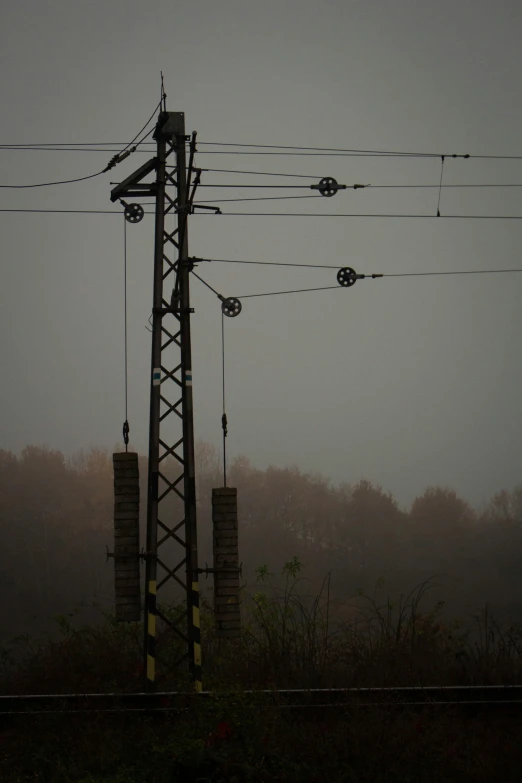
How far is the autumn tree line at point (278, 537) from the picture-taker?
144ft

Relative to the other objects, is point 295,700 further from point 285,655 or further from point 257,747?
point 257,747

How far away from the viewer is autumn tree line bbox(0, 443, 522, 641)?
43875mm

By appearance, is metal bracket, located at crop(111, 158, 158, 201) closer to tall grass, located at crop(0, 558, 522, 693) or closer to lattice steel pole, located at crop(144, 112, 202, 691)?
lattice steel pole, located at crop(144, 112, 202, 691)

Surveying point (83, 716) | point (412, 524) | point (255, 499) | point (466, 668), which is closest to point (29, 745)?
point (83, 716)

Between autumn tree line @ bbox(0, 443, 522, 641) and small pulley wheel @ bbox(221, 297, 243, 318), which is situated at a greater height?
small pulley wheel @ bbox(221, 297, 243, 318)

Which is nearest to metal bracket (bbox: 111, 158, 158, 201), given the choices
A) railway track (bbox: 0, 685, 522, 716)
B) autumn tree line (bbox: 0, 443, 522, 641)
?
railway track (bbox: 0, 685, 522, 716)

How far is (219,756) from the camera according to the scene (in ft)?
28.7

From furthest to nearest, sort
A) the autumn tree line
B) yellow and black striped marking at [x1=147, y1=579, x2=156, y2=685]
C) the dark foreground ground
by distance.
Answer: the autumn tree line, yellow and black striped marking at [x1=147, y1=579, x2=156, y2=685], the dark foreground ground

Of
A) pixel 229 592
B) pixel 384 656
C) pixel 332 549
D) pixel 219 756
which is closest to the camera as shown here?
pixel 219 756

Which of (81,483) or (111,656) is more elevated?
(81,483)

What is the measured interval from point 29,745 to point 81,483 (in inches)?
1756

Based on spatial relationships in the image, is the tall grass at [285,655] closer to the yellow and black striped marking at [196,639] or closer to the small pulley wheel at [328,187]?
the yellow and black striped marking at [196,639]

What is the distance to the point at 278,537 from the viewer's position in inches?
1964

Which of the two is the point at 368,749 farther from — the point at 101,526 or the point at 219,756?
the point at 101,526
